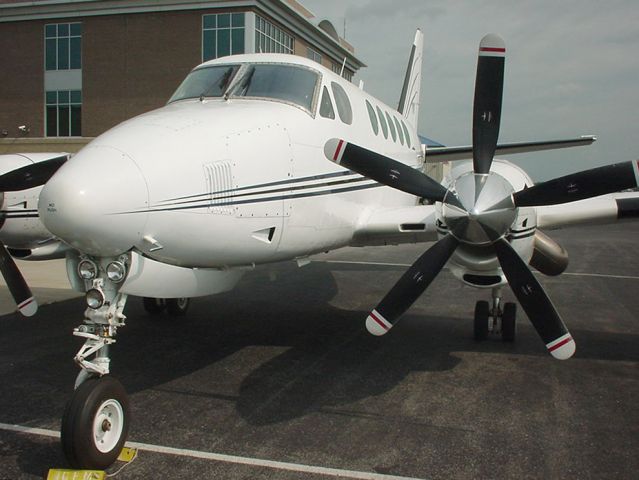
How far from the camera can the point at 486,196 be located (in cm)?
607

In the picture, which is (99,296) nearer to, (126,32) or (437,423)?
(437,423)

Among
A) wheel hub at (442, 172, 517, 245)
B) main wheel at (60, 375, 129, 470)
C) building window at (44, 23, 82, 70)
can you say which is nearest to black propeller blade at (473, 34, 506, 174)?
wheel hub at (442, 172, 517, 245)

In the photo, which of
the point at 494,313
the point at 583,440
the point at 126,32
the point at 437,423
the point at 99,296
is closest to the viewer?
the point at 99,296

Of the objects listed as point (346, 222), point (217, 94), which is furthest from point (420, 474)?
point (217, 94)

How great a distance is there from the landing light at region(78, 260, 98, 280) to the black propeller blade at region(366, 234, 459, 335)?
107 inches

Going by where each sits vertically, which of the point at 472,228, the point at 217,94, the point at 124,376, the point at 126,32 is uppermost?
the point at 126,32

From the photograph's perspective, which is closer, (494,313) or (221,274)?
(221,274)

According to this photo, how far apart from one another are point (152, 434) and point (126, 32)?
37.8 metres

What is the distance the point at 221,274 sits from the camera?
596 cm

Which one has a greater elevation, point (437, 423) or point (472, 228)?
point (472, 228)

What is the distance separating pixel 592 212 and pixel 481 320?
225cm

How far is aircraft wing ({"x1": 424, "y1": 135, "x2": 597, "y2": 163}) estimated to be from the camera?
11.3 meters

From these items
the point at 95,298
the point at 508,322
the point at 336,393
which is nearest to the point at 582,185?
the point at 508,322

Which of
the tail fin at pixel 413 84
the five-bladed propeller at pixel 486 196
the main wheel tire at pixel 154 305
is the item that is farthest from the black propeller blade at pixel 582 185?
the tail fin at pixel 413 84
